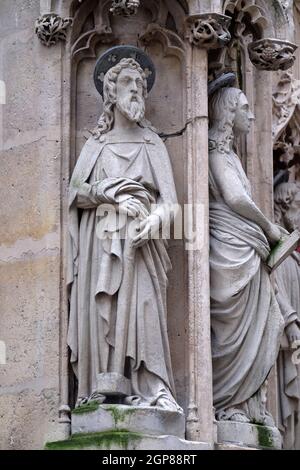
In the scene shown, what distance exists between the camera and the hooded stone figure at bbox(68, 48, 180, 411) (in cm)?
1642

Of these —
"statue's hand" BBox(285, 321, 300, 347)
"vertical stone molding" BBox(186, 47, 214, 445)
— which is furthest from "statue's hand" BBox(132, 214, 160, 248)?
"statue's hand" BBox(285, 321, 300, 347)

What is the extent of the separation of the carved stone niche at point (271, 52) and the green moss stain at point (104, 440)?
323 cm

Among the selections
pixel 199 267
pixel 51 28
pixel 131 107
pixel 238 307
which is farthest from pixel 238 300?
pixel 51 28

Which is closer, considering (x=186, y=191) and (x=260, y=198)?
(x=186, y=191)

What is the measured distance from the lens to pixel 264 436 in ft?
55.9

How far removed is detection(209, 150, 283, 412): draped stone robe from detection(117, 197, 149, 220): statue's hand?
Result: 29.3 inches

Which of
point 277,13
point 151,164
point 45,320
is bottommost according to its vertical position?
point 45,320

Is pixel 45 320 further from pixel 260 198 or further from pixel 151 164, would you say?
pixel 260 198

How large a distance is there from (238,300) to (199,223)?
62 cm

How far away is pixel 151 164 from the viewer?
55.3 ft

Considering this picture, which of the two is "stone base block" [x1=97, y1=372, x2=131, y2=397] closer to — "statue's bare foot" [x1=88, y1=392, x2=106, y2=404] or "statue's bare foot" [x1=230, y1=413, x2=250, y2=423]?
"statue's bare foot" [x1=88, y1=392, x2=106, y2=404]

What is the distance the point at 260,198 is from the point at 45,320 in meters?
2.52
